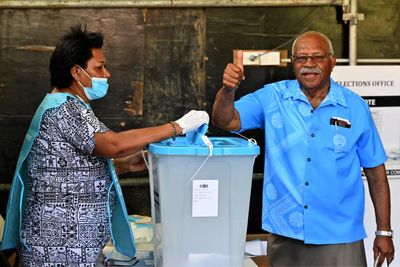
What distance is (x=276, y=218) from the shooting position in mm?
2467

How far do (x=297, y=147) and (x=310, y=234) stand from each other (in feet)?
1.17

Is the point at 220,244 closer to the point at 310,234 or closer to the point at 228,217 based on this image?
the point at 228,217

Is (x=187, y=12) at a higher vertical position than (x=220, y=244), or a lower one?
higher

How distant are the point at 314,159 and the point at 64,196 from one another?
999 millimetres

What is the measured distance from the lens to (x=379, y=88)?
136 inches

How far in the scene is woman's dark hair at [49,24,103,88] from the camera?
86.7 inches

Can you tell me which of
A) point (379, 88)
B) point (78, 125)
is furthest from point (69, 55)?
point (379, 88)

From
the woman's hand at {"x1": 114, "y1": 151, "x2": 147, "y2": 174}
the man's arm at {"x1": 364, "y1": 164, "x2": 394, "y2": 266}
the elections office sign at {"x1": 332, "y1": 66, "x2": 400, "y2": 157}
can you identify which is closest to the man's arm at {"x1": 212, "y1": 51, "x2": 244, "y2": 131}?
the woman's hand at {"x1": 114, "y1": 151, "x2": 147, "y2": 174}

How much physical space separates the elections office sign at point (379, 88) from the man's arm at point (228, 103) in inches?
46.8

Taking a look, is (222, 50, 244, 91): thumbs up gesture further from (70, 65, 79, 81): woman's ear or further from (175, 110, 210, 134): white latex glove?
(70, 65, 79, 81): woman's ear

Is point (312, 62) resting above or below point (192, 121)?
above

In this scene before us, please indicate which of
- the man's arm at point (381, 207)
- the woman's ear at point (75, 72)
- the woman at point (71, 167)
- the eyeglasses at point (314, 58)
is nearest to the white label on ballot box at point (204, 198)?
Result: the woman at point (71, 167)

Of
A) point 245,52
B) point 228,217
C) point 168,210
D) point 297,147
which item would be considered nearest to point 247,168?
point 228,217

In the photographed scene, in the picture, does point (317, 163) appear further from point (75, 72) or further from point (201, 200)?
point (75, 72)
